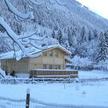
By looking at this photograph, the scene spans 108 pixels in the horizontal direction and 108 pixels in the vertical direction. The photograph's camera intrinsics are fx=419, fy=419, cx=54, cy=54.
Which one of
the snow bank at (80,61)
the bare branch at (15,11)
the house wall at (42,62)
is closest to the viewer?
the bare branch at (15,11)

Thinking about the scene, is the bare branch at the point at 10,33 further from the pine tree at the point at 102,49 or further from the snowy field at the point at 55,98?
the pine tree at the point at 102,49

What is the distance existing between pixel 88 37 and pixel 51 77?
12420cm

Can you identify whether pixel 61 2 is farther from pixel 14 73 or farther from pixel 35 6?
pixel 14 73

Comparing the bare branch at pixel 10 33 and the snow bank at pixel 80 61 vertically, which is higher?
the snow bank at pixel 80 61

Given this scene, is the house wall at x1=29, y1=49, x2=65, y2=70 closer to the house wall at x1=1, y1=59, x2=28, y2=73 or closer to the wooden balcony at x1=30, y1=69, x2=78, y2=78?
the house wall at x1=1, y1=59, x2=28, y2=73

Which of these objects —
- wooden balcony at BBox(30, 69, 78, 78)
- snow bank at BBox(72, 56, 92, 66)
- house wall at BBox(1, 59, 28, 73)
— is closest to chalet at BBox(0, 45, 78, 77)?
house wall at BBox(1, 59, 28, 73)

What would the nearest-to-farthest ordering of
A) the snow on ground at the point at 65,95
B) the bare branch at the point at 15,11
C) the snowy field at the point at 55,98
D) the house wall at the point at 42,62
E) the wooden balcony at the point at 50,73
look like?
the bare branch at the point at 15,11, the snowy field at the point at 55,98, the snow on ground at the point at 65,95, the wooden balcony at the point at 50,73, the house wall at the point at 42,62

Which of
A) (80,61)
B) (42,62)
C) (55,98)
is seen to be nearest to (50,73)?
(42,62)

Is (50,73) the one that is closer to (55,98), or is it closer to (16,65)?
(16,65)

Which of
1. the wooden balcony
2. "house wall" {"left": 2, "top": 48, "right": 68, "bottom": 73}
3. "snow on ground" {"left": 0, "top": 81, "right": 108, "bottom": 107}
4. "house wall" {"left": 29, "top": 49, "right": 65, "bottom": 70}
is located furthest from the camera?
"house wall" {"left": 29, "top": 49, "right": 65, "bottom": 70}

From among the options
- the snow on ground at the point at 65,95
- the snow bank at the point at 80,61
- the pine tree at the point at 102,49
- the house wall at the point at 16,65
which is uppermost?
the pine tree at the point at 102,49

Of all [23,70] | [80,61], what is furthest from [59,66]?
[80,61]

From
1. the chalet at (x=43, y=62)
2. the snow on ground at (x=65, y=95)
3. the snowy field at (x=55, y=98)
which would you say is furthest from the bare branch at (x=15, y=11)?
the chalet at (x=43, y=62)

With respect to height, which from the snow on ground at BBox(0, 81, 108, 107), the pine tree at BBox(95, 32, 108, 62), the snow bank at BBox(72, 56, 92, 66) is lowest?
the snow on ground at BBox(0, 81, 108, 107)
